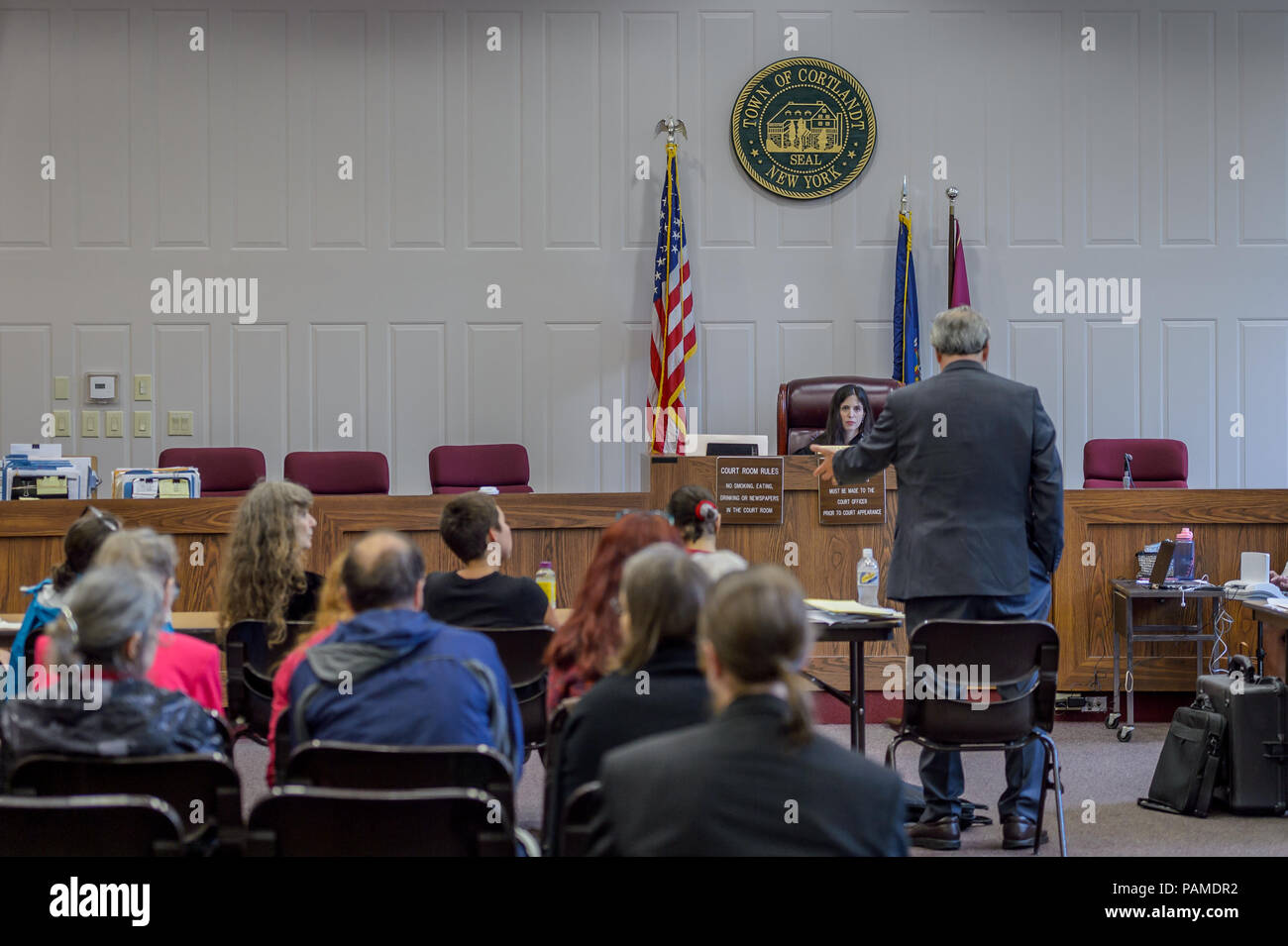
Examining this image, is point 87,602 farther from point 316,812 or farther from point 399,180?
point 399,180

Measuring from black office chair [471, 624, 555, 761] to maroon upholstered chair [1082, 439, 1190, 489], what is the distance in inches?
182

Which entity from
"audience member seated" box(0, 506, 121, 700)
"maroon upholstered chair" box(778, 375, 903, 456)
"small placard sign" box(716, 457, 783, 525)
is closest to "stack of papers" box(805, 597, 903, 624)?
"small placard sign" box(716, 457, 783, 525)

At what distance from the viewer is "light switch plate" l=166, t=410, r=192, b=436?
834 centimetres

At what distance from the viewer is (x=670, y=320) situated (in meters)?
8.17

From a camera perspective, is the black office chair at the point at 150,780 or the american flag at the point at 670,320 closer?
the black office chair at the point at 150,780

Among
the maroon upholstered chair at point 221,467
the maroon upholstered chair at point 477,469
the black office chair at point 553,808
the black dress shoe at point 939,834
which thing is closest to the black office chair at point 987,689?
the black dress shoe at point 939,834

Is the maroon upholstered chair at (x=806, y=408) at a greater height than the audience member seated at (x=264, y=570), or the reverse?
the maroon upholstered chair at (x=806, y=408)

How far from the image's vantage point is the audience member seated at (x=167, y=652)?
9.14 feet

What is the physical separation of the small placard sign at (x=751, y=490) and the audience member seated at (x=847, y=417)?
102 centimetres

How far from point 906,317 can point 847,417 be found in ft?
6.54

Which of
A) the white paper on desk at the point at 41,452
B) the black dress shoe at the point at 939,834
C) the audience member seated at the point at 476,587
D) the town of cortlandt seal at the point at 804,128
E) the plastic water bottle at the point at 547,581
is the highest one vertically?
the town of cortlandt seal at the point at 804,128

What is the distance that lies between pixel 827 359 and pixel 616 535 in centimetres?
586

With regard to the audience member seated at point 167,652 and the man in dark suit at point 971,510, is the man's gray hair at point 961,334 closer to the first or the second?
the man in dark suit at point 971,510

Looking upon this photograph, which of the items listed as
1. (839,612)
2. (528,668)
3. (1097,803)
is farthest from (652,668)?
(1097,803)
